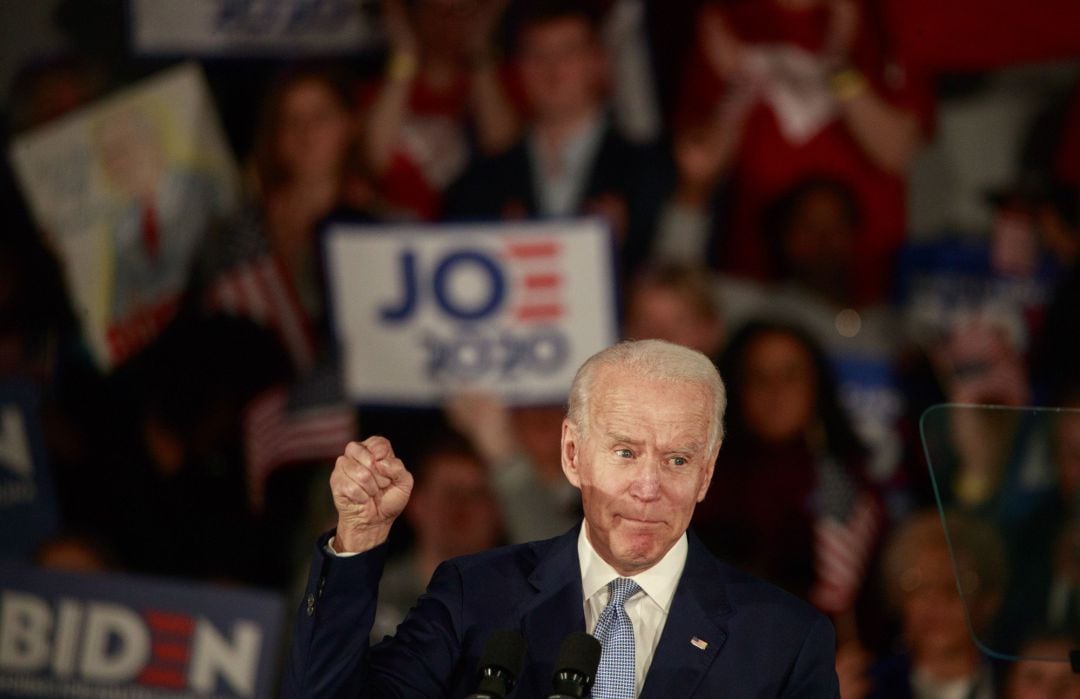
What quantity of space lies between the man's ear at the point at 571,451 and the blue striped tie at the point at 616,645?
168 millimetres

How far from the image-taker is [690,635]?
204 cm

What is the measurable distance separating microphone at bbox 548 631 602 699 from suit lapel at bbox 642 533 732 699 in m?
0.26

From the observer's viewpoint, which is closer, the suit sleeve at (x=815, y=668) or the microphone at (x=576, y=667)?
the microphone at (x=576, y=667)

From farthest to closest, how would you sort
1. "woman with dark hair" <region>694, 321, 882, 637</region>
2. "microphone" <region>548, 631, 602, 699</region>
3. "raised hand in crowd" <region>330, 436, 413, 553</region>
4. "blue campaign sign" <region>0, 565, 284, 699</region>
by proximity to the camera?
1. "blue campaign sign" <region>0, 565, 284, 699</region>
2. "woman with dark hair" <region>694, 321, 882, 637</region>
3. "raised hand in crowd" <region>330, 436, 413, 553</region>
4. "microphone" <region>548, 631, 602, 699</region>

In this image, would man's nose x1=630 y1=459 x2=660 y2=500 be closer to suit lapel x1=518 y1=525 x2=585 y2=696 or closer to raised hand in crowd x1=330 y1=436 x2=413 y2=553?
suit lapel x1=518 y1=525 x2=585 y2=696

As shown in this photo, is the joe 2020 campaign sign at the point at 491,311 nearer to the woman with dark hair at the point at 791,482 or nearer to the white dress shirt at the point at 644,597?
the woman with dark hair at the point at 791,482

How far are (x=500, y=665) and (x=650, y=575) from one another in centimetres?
40

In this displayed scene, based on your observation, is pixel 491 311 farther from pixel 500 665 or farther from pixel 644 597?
pixel 500 665

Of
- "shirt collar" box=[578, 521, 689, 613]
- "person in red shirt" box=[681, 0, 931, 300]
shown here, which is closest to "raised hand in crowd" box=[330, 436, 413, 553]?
"shirt collar" box=[578, 521, 689, 613]

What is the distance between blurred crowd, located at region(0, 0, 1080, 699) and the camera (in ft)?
17.5

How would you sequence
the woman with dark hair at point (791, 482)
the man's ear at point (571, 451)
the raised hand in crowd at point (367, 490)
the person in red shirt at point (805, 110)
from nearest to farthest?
the raised hand in crowd at point (367, 490), the man's ear at point (571, 451), the woman with dark hair at point (791, 482), the person in red shirt at point (805, 110)

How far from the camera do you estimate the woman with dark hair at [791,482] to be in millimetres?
5246

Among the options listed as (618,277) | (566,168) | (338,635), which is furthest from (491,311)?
(338,635)

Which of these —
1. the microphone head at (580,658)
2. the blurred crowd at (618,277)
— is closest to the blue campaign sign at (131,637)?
the blurred crowd at (618,277)
